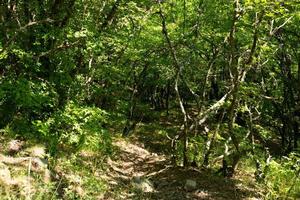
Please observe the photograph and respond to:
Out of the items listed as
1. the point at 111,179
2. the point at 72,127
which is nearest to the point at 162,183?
the point at 111,179

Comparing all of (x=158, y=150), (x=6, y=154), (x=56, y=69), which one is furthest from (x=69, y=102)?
(x=158, y=150)

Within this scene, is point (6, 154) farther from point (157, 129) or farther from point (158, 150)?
point (157, 129)

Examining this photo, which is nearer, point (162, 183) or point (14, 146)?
point (14, 146)

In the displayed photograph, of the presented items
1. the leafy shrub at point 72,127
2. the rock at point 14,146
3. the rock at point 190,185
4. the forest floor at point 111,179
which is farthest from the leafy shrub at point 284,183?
the rock at point 14,146

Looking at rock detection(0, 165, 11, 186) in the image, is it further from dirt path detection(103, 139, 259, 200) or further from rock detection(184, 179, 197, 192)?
rock detection(184, 179, 197, 192)

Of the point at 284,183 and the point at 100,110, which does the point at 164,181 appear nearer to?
the point at 100,110

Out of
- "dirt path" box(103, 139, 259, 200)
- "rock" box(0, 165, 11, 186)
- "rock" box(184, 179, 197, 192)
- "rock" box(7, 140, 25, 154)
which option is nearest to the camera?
"rock" box(0, 165, 11, 186)

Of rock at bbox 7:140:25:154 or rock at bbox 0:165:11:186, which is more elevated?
rock at bbox 0:165:11:186

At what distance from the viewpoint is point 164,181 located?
36.8ft

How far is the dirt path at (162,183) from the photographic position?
32.5 ft

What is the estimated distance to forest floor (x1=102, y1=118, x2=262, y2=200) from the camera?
32.7 feet

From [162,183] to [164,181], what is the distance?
0.65 feet

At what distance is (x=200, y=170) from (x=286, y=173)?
3276 millimetres

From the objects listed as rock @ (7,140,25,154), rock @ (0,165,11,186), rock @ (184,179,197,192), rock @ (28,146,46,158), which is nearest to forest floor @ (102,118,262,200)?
rock @ (184,179,197,192)
